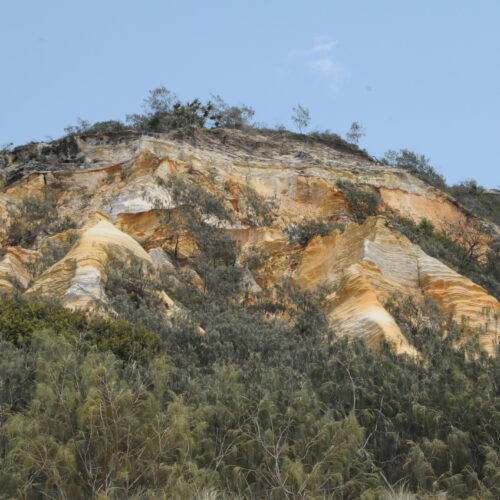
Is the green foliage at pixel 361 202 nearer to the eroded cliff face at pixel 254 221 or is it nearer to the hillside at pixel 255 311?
the hillside at pixel 255 311

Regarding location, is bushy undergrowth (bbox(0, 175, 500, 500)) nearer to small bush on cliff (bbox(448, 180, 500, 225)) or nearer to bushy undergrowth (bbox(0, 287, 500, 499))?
bushy undergrowth (bbox(0, 287, 500, 499))

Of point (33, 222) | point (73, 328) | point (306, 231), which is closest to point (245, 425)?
point (73, 328)

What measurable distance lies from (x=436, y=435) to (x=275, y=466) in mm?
2845

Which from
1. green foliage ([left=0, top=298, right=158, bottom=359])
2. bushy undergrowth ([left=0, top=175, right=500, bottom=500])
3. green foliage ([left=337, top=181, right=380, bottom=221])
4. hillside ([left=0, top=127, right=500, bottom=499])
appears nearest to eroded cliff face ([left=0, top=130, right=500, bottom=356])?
hillside ([left=0, top=127, right=500, bottom=499])

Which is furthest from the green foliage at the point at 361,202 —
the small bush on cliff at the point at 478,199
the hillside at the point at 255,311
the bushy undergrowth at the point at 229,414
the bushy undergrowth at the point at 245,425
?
the bushy undergrowth at the point at 245,425

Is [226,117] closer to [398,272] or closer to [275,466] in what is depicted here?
[398,272]

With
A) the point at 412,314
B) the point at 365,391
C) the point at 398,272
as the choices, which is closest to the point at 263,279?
the point at 398,272

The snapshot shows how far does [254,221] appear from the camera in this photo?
29.4 meters

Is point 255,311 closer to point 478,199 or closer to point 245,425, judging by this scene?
point 245,425

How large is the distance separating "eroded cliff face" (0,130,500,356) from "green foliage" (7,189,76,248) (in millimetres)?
367

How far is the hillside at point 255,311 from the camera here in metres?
9.53

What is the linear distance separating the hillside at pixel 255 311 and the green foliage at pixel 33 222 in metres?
0.10

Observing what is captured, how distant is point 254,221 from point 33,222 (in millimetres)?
9051

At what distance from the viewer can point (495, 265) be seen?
3011cm
